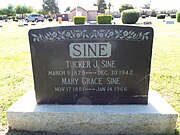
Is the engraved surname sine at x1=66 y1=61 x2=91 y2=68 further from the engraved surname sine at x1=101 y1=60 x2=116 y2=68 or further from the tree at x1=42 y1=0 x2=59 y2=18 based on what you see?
the tree at x1=42 y1=0 x2=59 y2=18

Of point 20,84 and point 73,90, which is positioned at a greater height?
point 73,90

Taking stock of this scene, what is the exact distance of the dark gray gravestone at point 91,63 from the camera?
2922mm

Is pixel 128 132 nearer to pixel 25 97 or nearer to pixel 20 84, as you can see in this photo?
pixel 25 97

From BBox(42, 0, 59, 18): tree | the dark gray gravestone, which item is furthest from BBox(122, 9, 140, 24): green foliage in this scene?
BBox(42, 0, 59, 18): tree

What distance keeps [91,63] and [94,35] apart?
1.33 feet

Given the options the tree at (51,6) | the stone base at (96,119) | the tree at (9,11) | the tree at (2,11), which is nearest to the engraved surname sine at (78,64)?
the stone base at (96,119)

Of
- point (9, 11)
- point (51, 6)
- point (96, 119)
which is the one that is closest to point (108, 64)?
Result: point (96, 119)

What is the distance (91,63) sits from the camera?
3076mm

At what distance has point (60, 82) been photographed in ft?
10.4

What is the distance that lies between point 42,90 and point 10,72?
3.22 meters

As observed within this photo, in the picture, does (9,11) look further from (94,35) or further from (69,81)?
(94,35)

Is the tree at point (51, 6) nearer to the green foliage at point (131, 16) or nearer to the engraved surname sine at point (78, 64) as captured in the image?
the green foliage at point (131, 16)

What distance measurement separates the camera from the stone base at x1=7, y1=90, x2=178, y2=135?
295cm

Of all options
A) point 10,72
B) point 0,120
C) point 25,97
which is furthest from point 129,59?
point 10,72
